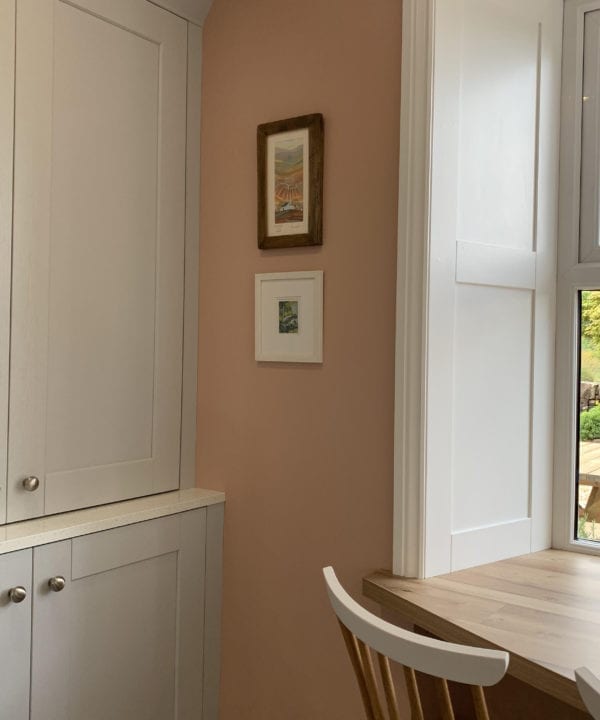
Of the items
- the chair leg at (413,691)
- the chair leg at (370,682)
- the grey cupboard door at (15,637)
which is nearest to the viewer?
the chair leg at (413,691)

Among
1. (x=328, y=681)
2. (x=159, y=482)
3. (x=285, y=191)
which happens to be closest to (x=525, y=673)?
(x=328, y=681)

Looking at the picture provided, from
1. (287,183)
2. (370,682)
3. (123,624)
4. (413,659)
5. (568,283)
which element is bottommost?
(123,624)

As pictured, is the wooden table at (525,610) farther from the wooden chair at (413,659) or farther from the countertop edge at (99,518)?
the countertop edge at (99,518)


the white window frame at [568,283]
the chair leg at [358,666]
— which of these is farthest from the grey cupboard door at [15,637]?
the white window frame at [568,283]

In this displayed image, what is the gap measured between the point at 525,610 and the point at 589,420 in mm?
654

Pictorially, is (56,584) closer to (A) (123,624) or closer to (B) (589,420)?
(A) (123,624)

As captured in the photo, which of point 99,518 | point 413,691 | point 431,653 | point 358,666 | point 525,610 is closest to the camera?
point 431,653

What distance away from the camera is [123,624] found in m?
1.95

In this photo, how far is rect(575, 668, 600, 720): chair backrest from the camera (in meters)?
0.99

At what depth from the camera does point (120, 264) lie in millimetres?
2057

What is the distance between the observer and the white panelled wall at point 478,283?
183cm

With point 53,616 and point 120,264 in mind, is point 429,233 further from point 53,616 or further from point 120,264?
point 53,616

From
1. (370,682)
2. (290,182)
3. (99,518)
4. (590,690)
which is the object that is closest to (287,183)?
(290,182)

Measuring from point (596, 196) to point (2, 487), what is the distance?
1622mm
